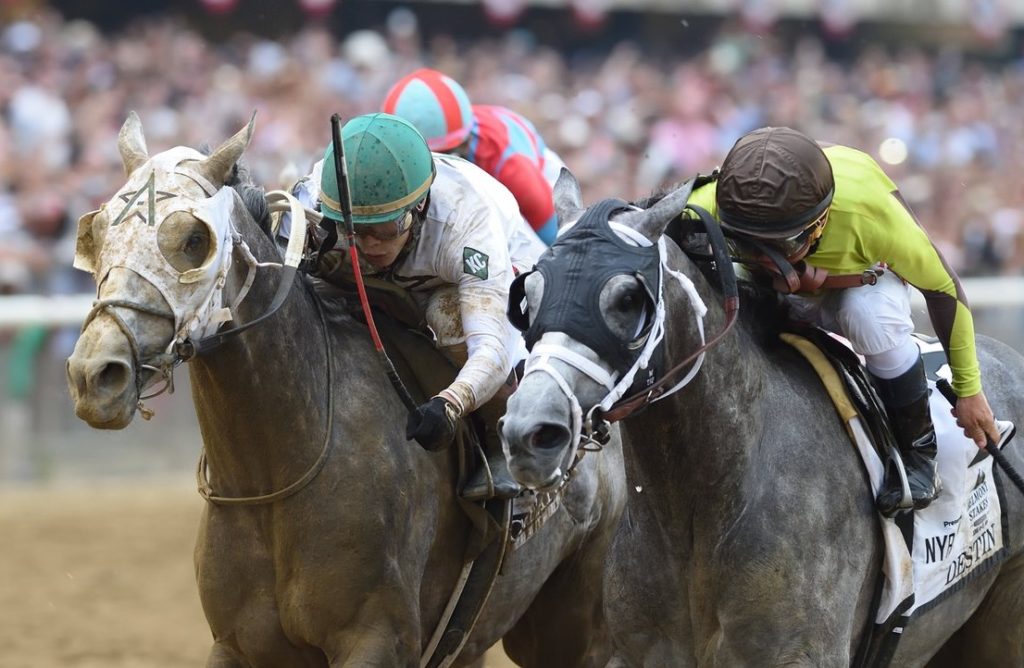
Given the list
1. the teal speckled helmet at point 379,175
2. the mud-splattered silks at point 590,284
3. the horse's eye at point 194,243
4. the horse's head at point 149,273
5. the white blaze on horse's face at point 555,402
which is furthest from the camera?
the teal speckled helmet at point 379,175

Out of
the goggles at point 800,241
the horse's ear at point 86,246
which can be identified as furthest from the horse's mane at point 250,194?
the goggles at point 800,241

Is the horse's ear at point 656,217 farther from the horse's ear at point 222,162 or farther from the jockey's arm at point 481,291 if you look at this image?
the horse's ear at point 222,162

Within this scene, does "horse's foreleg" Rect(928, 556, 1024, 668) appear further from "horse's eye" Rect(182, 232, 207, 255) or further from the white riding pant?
"horse's eye" Rect(182, 232, 207, 255)

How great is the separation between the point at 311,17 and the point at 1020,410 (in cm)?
1074

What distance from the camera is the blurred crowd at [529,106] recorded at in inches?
425

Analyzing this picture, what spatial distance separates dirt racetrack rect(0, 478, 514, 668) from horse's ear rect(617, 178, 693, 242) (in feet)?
13.4

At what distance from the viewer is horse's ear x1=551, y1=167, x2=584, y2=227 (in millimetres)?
3775

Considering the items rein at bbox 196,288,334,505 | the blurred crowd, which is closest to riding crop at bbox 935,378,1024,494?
rein at bbox 196,288,334,505

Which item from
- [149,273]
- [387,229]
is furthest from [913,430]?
[149,273]

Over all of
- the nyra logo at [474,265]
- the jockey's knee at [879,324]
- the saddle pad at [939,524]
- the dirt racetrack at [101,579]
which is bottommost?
the dirt racetrack at [101,579]

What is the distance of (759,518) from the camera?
3801 millimetres

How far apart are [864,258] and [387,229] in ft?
4.08

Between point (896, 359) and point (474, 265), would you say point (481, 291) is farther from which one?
point (896, 359)

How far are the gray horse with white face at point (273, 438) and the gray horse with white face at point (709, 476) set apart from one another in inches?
26.0
